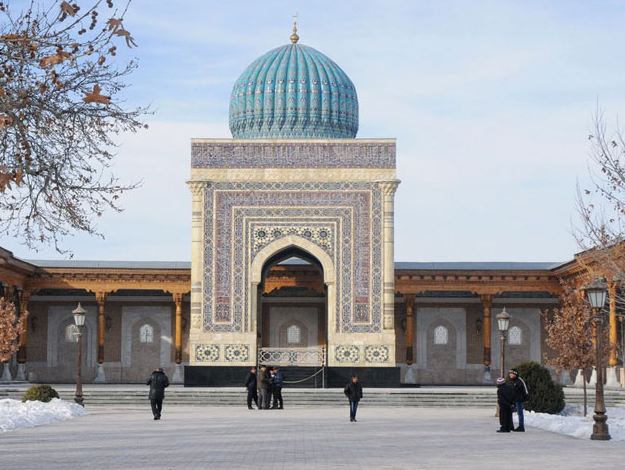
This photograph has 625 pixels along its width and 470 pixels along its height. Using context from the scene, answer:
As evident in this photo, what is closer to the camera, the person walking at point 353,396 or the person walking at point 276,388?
the person walking at point 353,396

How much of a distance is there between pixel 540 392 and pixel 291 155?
1381 cm

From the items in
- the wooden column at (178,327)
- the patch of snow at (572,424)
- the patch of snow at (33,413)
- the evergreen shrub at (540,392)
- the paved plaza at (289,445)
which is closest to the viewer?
the paved plaza at (289,445)

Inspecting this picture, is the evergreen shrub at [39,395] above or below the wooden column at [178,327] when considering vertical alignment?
below

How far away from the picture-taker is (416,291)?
42156 mm

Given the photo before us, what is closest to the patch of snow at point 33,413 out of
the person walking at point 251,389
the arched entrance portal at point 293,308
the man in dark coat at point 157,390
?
the man in dark coat at point 157,390

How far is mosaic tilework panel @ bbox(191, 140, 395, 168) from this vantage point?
1446 inches

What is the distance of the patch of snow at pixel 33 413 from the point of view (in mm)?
22080

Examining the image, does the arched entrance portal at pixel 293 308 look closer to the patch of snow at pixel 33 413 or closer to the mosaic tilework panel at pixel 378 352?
the mosaic tilework panel at pixel 378 352

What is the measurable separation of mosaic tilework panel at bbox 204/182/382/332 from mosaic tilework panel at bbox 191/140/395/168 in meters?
0.64

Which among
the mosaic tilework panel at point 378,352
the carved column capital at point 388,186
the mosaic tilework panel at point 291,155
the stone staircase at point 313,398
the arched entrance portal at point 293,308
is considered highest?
the mosaic tilework panel at point 291,155

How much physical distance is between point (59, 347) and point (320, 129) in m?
13.3

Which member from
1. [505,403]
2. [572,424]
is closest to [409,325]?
[572,424]

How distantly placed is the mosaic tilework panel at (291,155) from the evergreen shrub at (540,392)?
40.3 feet

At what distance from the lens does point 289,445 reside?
58.0ft
